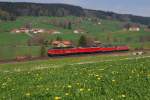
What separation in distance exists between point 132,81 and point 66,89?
2455 millimetres

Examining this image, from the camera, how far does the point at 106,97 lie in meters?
11.2

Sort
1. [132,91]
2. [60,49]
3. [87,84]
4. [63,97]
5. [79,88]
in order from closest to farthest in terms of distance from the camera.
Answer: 1. [63,97]
2. [132,91]
3. [79,88]
4. [87,84]
5. [60,49]

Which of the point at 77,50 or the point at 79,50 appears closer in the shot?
the point at 77,50

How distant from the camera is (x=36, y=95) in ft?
38.7

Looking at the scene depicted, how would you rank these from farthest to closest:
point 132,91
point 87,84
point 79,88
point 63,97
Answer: point 87,84 → point 79,88 → point 132,91 → point 63,97

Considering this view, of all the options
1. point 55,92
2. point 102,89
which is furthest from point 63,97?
point 102,89

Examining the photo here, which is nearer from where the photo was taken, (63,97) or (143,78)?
(63,97)

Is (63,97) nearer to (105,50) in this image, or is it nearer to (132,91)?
(132,91)

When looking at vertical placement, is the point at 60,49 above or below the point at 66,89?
below

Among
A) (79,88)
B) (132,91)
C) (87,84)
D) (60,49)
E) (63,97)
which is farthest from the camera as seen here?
(60,49)

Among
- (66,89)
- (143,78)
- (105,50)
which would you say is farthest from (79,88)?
(105,50)

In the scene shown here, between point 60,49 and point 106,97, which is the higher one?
point 106,97

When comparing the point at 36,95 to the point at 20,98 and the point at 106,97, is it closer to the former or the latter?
the point at 20,98

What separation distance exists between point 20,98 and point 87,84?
2.86 m
